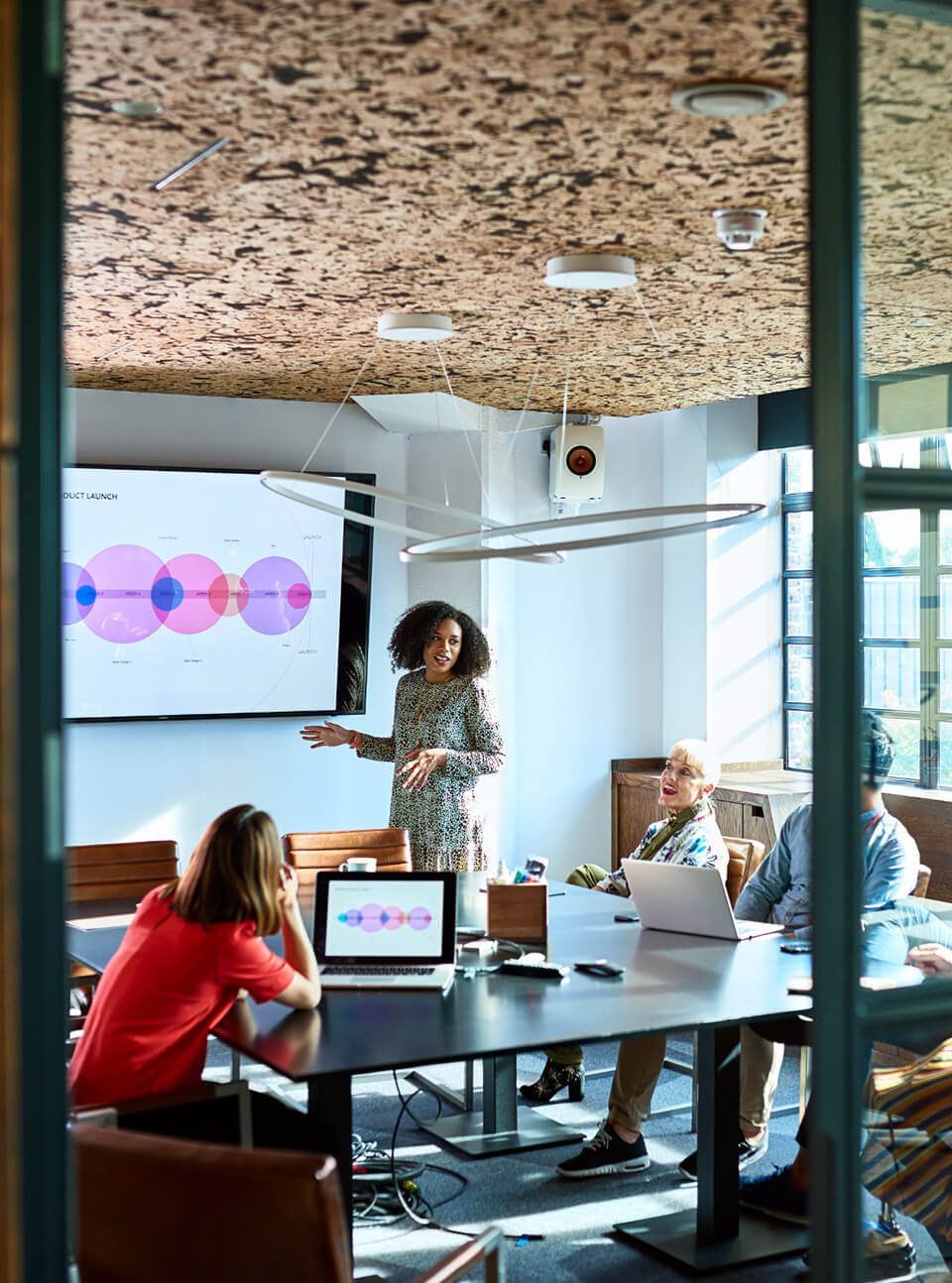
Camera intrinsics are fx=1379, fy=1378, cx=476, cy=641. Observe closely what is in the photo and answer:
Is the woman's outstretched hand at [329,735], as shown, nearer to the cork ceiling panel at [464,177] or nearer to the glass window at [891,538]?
the cork ceiling panel at [464,177]

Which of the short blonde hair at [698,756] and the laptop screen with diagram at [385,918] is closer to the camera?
the laptop screen with diagram at [385,918]

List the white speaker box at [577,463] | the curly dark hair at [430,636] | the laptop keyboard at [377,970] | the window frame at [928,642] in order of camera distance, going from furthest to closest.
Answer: the white speaker box at [577,463], the curly dark hair at [430,636], the laptop keyboard at [377,970], the window frame at [928,642]

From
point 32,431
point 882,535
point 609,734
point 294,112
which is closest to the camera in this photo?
point 32,431

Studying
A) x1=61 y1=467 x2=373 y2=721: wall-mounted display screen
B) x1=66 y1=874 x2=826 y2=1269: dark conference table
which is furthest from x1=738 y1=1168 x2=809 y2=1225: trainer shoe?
x1=61 y1=467 x2=373 y2=721: wall-mounted display screen

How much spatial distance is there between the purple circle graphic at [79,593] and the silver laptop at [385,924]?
2654 millimetres

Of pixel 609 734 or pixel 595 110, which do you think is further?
pixel 609 734

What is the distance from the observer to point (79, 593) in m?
5.99

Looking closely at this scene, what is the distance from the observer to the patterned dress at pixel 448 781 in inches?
219

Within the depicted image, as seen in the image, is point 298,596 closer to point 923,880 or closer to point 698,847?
point 698,847

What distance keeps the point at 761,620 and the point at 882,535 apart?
553 centimetres

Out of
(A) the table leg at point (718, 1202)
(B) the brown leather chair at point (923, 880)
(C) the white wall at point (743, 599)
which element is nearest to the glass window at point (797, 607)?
(C) the white wall at point (743, 599)

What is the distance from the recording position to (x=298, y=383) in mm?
6062

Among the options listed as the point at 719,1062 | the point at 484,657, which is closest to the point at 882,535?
the point at 719,1062

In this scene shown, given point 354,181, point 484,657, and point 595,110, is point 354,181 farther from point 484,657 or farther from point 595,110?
point 484,657
